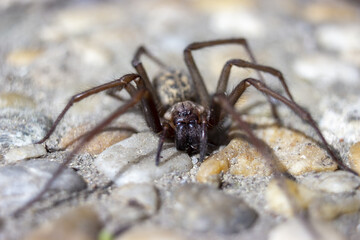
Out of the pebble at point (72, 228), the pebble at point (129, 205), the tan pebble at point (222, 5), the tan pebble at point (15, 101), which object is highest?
the tan pebble at point (222, 5)

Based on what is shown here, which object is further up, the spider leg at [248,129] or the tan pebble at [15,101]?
the tan pebble at [15,101]

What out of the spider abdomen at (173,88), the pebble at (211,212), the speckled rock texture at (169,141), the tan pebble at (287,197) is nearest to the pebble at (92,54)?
the speckled rock texture at (169,141)

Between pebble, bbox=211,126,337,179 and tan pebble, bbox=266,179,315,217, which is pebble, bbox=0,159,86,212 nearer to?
pebble, bbox=211,126,337,179

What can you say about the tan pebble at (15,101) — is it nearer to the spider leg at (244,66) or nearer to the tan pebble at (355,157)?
the spider leg at (244,66)

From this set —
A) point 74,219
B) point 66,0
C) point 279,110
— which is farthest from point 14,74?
point 279,110

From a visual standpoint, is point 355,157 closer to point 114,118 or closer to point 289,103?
point 289,103

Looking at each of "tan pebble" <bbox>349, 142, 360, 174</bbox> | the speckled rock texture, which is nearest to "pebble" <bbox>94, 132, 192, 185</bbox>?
the speckled rock texture
